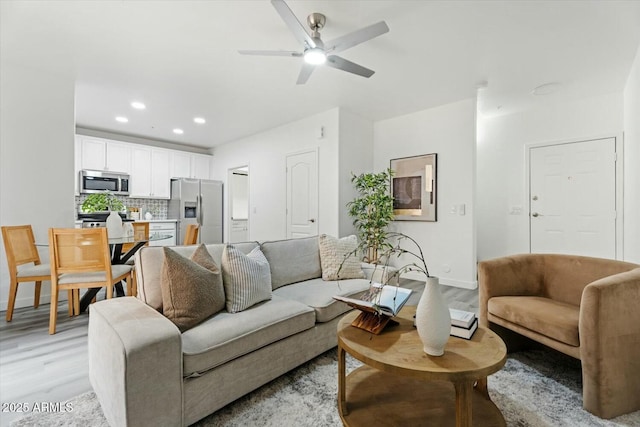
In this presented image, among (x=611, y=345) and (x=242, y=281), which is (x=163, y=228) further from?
(x=611, y=345)

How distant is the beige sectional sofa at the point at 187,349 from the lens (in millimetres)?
1172

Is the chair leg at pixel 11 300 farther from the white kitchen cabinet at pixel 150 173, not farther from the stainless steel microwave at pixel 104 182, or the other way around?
the white kitchen cabinet at pixel 150 173

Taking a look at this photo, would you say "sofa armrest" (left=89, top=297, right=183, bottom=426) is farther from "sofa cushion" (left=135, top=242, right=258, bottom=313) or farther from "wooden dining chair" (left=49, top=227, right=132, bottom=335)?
"wooden dining chair" (left=49, top=227, right=132, bottom=335)

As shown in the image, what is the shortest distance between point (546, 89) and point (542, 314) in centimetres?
319

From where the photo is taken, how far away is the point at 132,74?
128 inches

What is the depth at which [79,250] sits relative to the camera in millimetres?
2473

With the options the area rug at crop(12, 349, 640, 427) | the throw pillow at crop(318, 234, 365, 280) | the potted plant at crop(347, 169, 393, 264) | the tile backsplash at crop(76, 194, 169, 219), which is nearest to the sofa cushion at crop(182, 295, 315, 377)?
the area rug at crop(12, 349, 640, 427)

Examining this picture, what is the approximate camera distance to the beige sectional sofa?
117 cm

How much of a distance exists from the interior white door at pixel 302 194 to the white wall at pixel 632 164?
143 inches

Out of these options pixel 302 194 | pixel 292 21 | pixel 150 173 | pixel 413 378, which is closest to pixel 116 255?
pixel 302 194

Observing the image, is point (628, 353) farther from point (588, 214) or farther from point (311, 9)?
point (588, 214)

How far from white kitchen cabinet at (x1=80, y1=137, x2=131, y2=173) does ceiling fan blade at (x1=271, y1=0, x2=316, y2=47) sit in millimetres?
4912

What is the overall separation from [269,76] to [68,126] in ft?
8.08

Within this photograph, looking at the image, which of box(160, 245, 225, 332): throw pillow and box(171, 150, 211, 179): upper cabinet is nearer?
box(160, 245, 225, 332): throw pillow
